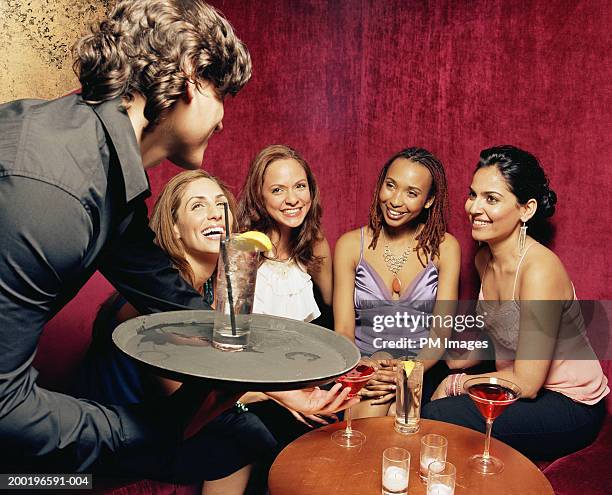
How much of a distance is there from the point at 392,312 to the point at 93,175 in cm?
215

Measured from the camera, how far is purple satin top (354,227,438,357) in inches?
122

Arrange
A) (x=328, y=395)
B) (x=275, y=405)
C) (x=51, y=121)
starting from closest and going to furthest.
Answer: (x=51, y=121) → (x=328, y=395) → (x=275, y=405)

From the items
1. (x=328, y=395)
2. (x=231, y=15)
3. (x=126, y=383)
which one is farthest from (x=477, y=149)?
(x=126, y=383)

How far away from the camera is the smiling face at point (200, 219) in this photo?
2.57 metres

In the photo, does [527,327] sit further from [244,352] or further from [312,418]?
[244,352]

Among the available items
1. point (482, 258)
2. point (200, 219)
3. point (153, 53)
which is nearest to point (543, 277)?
point (482, 258)

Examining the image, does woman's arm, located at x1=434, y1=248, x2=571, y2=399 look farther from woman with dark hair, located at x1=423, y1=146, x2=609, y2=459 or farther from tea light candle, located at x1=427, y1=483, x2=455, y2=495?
tea light candle, located at x1=427, y1=483, x2=455, y2=495

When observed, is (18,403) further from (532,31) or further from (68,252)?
(532,31)

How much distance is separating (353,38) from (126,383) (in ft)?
7.44

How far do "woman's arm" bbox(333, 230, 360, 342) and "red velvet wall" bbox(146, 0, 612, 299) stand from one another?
450 mm

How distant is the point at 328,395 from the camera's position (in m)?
2.08

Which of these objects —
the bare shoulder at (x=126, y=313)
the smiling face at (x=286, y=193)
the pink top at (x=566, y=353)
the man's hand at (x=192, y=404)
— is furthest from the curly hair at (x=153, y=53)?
the pink top at (x=566, y=353)

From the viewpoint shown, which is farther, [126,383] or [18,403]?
[126,383]

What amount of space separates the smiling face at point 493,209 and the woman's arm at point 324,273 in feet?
2.42
